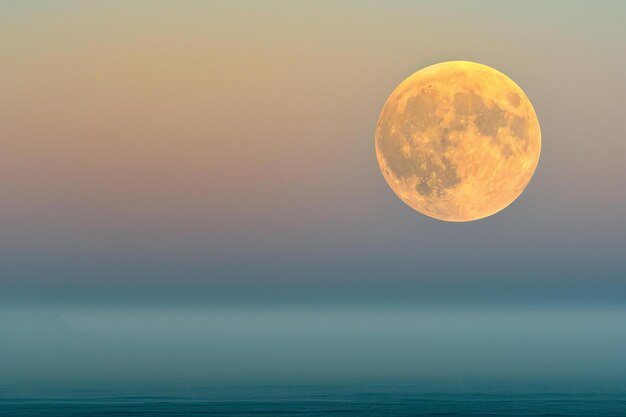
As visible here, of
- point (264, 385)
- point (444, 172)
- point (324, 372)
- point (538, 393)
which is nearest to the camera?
point (444, 172)

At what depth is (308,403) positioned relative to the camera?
324 ft

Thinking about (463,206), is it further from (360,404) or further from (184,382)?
(184,382)

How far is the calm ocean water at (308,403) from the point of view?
89875 millimetres

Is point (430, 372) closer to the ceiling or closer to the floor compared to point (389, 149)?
closer to the ceiling

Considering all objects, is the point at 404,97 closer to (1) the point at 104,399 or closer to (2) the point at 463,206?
(2) the point at 463,206

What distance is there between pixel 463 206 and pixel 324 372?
419ft

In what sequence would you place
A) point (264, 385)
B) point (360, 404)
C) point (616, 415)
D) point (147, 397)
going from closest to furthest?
point (616, 415)
point (360, 404)
point (147, 397)
point (264, 385)

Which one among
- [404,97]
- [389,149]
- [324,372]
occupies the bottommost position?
[389,149]

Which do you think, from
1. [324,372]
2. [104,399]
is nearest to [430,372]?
[324,372]

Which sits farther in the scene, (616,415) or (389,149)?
(616,415)

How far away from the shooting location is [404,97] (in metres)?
29.5

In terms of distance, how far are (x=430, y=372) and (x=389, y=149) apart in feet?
431

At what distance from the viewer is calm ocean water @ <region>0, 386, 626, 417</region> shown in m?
89.9

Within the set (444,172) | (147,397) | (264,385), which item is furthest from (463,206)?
(264,385)
